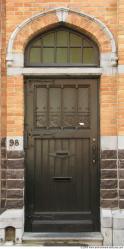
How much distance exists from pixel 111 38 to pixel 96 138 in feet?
5.10

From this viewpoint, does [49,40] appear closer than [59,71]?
No

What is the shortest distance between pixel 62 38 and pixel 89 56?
1.68 feet

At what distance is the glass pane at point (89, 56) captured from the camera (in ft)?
24.6

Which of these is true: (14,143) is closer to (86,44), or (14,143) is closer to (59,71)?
(59,71)

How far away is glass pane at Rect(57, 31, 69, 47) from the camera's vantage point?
24.6 feet

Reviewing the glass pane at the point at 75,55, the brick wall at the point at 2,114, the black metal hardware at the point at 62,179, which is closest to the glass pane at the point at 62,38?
the glass pane at the point at 75,55

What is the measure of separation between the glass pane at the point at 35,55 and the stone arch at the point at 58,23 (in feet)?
0.73

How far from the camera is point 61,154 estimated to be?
7438mm

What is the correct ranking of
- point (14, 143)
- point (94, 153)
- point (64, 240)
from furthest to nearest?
point (94, 153), point (14, 143), point (64, 240)

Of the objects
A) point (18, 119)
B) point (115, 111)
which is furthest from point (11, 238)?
point (115, 111)

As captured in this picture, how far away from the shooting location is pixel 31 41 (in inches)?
295

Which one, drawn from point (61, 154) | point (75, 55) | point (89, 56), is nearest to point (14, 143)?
point (61, 154)

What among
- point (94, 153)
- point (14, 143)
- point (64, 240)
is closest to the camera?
point (64, 240)

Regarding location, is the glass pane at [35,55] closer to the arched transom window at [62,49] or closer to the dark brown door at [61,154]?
the arched transom window at [62,49]
